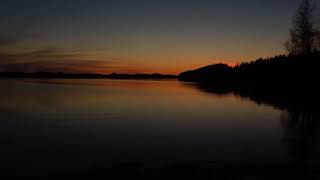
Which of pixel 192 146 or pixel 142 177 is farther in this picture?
pixel 192 146

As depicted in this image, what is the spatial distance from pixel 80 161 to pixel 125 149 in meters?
2.22

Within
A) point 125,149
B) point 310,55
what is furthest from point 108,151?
point 310,55

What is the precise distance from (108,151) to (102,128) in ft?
17.7

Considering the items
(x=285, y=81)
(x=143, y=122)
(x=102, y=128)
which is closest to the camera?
(x=102, y=128)

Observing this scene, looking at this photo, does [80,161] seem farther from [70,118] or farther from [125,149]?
[70,118]

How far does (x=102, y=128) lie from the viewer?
17531mm

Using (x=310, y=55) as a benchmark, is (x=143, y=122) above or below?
below

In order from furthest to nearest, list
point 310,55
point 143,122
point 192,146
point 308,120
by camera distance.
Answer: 1. point 310,55
2. point 308,120
3. point 143,122
4. point 192,146

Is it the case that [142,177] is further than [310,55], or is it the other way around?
[310,55]

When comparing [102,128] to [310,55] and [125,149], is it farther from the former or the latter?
[310,55]

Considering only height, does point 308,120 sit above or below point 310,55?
below

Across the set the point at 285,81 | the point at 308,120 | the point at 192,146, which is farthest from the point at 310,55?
the point at 192,146

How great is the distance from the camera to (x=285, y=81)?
212 feet

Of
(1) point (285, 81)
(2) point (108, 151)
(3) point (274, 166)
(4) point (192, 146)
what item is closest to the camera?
(3) point (274, 166)
